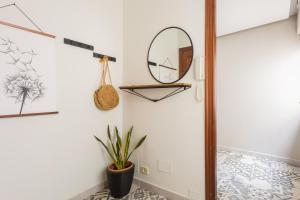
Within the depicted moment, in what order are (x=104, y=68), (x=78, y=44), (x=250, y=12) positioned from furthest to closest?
(x=250, y=12)
(x=104, y=68)
(x=78, y=44)

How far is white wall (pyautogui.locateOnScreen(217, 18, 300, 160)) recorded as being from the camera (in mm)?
2475

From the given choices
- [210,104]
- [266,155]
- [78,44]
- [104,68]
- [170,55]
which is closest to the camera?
[210,104]

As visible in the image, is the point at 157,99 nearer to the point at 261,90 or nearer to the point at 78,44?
the point at 78,44

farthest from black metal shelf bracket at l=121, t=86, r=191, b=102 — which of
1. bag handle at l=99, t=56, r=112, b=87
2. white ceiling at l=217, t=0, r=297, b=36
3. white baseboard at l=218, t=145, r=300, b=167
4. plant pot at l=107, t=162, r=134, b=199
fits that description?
white baseboard at l=218, t=145, r=300, b=167

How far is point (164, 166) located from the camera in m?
1.71

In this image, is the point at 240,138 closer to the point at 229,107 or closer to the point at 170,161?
the point at 229,107

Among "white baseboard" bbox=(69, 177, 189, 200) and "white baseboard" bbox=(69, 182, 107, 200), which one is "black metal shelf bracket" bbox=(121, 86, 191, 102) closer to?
"white baseboard" bbox=(69, 177, 189, 200)

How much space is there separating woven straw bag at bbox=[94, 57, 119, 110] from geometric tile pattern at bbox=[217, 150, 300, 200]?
1458 millimetres

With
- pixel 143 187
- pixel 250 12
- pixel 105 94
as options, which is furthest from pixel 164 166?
pixel 250 12

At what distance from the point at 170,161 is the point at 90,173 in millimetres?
806

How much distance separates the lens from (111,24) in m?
1.91

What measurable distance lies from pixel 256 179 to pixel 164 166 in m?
1.19

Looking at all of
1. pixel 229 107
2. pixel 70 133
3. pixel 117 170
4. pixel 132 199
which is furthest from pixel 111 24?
pixel 229 107

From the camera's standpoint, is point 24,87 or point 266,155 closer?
point 24,87
